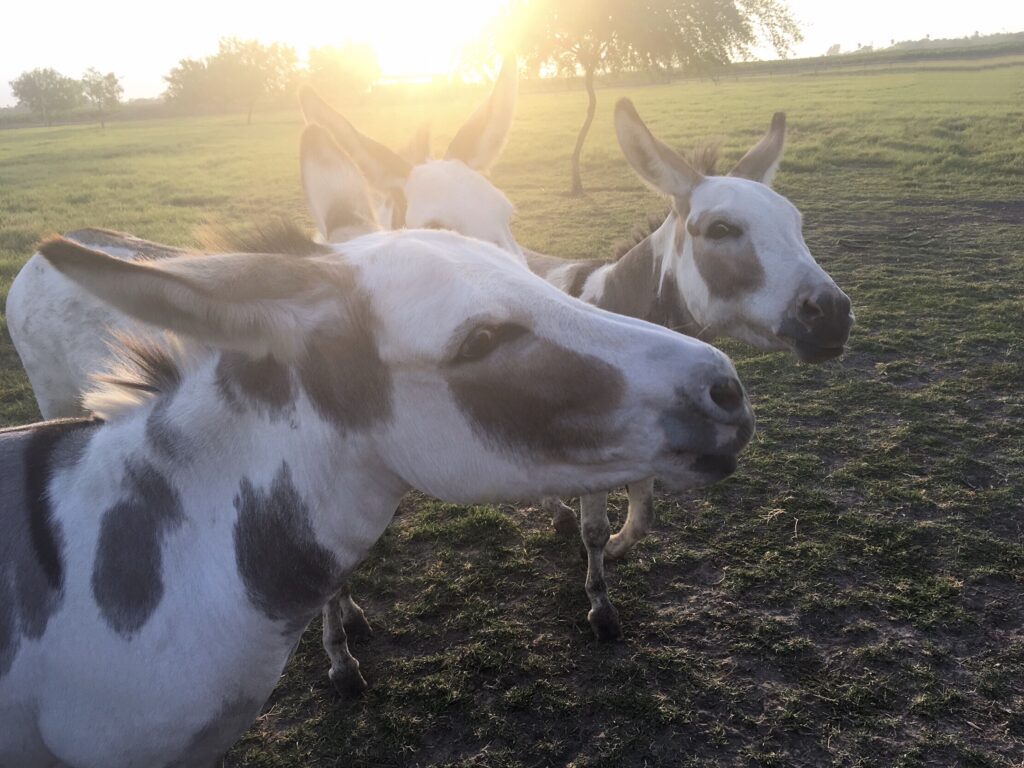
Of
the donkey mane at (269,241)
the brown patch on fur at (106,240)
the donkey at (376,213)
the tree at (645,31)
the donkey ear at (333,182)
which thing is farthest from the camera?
the tree at (645,31)

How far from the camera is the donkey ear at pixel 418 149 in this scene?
13.8ft

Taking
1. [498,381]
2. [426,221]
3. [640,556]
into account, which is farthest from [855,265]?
[498,381]

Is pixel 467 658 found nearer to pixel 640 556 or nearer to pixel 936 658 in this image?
pixel 640 556

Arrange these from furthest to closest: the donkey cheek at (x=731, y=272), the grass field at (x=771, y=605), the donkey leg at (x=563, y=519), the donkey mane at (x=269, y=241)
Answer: the donkey leg at (x=563, y=519)
the donkey cheek at (x=731, y=272)
the grass field at (x=771, y=605)
the donkey mane at (x=269, y=241)

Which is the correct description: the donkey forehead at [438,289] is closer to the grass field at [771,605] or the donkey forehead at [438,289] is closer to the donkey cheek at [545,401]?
the donkey cheek at [545,401]

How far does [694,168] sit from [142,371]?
3216 mm

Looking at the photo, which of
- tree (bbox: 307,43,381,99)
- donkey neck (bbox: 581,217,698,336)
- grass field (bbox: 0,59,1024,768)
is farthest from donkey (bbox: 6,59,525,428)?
tree (bbox: 307,43,381,99)

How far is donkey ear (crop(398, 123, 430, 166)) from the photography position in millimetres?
4203

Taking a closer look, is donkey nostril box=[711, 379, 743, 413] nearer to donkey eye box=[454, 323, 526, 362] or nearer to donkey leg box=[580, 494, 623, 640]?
donkey eye box=[454, 323, 526, 362]

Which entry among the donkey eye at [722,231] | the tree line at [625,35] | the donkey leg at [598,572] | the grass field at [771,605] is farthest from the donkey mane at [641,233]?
the tree line at [625,35]

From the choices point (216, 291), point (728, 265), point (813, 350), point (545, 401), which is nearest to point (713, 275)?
point (728, 265)

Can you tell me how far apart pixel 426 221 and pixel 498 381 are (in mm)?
2259

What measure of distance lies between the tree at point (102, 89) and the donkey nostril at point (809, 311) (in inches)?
3757

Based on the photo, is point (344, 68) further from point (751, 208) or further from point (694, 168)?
point (751, 208)
